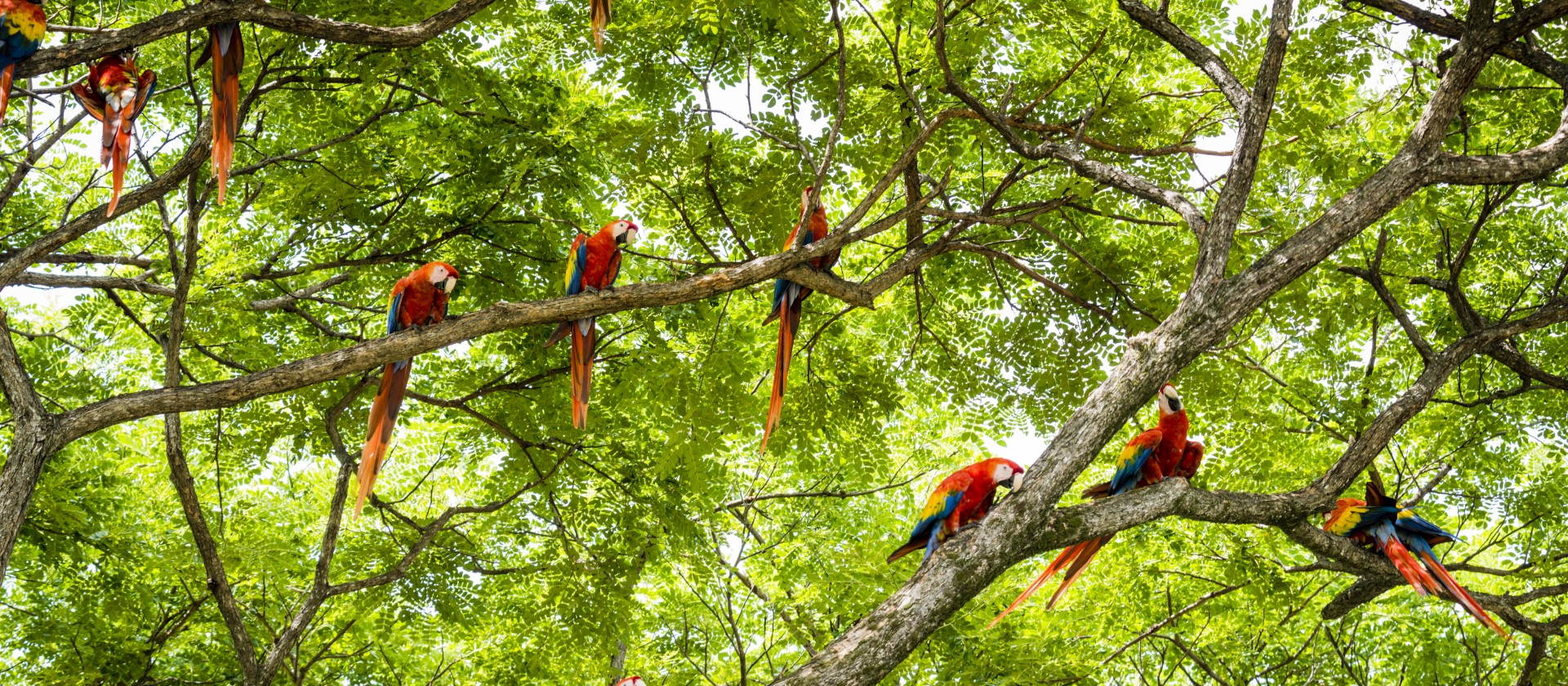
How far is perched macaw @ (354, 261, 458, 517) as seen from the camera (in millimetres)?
4070

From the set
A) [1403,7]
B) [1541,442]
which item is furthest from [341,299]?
[1541,442]

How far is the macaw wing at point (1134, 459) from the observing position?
13.2 ft

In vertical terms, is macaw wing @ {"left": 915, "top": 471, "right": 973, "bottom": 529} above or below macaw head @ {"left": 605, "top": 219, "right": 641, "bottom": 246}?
below

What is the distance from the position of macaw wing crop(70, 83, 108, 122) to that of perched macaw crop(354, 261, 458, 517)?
1423 mm

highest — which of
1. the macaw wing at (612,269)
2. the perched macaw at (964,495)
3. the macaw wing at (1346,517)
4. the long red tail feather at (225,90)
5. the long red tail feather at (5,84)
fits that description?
the long red tail feather at (5,84)

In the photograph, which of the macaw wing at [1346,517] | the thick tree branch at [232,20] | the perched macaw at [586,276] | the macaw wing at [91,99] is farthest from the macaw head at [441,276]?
the macaw wing at [1346,517]

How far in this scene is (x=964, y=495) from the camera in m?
3.90

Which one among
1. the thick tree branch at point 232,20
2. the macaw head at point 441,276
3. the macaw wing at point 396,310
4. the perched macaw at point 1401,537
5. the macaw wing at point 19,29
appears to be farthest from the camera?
the macaw wing at point 396,310

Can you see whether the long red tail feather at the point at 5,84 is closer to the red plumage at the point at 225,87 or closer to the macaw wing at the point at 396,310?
the red plumage at the point at 225,87

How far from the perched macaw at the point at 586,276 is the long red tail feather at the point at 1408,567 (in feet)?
10.5

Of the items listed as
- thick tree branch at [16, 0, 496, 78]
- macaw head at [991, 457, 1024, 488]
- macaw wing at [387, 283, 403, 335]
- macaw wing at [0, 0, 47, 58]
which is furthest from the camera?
macaw wing at [387, 283, 403, 335]

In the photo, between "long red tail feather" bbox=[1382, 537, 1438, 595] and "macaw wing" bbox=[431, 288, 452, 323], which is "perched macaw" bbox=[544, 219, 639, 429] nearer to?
"macaw wing" bbox=[431, 288, 452, 323]

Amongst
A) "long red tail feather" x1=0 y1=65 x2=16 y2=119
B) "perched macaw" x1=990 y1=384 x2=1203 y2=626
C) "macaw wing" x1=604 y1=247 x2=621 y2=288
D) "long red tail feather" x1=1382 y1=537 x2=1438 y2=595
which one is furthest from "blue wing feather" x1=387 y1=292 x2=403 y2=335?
"long red tail feather" x1=1382 y1=537 x2=1438 y2=595

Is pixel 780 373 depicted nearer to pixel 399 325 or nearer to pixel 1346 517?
pixel 399 325
